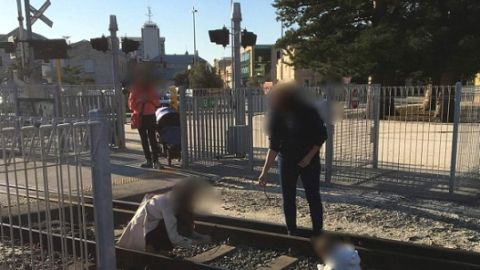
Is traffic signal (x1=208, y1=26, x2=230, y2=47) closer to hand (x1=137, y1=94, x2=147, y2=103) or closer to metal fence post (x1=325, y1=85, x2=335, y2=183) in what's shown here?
hand (x1=137, y1=94, x2=147, y2=103)

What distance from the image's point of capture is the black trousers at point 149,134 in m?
10.6

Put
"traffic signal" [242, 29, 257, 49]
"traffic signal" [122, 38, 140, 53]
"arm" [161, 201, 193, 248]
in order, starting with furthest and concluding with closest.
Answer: "traffic signal" [122, 38, 140, 53] → "traffic signal" [242, 29, 257, 49] → "arm" [161, 201, 193, 248]

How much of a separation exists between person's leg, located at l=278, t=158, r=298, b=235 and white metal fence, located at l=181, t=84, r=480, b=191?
5.25 feet

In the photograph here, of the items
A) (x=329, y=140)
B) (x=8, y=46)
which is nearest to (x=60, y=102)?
(x=8, y=46)

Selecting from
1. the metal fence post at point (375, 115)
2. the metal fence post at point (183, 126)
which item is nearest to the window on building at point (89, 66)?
the metal fence post at point (183, 126)

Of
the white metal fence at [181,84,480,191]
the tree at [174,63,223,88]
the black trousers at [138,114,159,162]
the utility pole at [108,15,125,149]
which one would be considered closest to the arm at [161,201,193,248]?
the white metal fence at [181,84,480,191]

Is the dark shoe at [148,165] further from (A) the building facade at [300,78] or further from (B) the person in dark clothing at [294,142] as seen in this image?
(B) the person in dark clothing at [294,142]

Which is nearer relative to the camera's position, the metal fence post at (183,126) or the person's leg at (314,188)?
the person's leg at (314,188)

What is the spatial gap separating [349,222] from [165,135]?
17.8 ft

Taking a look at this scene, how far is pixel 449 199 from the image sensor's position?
7.97 meters

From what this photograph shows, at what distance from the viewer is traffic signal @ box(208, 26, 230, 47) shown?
40.4 feet

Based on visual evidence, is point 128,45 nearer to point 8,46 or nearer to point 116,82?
point 116,82

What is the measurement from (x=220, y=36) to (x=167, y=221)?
825 centimetres

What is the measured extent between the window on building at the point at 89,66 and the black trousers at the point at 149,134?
76.3 meters
